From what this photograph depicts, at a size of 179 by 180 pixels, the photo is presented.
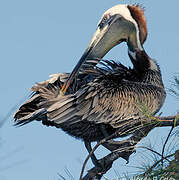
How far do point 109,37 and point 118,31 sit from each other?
220 millimetres

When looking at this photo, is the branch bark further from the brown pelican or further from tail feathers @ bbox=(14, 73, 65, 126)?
tail feathers @ bbox=(14, 73, 65, 126)

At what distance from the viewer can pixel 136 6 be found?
22.1 ft

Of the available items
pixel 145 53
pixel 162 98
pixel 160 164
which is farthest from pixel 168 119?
pixel 145 53

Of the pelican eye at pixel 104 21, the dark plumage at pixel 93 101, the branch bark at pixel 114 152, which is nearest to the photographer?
the branch bark at pixel 114 152

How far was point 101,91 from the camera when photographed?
19.1 ft

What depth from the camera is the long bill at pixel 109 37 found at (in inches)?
239

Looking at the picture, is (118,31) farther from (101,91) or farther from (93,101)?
(93,101)

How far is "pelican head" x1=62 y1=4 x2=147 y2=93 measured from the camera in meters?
6.12

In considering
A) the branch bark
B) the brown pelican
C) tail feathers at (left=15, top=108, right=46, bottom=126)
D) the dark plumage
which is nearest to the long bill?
the brown pelican

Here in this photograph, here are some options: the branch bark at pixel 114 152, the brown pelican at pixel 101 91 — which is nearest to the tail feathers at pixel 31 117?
the brown pelican at pixel 101 91

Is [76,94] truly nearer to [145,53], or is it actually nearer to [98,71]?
[98,71]

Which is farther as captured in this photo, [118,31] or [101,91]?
[118,31]

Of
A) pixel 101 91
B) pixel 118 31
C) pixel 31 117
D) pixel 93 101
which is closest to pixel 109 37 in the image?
pixel 118 31

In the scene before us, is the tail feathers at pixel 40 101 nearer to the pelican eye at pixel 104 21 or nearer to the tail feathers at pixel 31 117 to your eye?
the tail feathers at pixel 31 117
